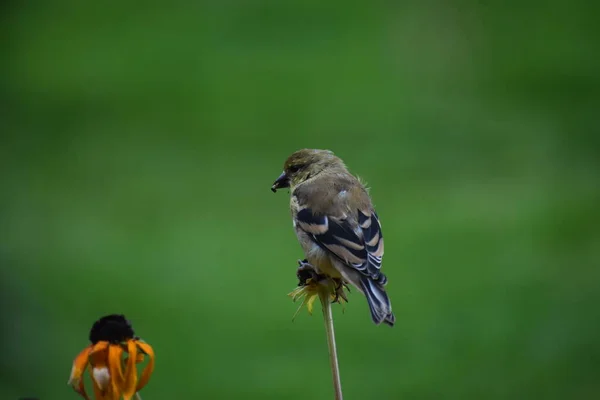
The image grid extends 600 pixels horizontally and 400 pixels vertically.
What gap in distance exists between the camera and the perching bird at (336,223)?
3500 millimetres

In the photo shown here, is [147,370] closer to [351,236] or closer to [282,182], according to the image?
[351,236]

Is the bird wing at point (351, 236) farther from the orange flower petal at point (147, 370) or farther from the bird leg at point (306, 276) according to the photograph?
the orange flower petal at point (147, 370)

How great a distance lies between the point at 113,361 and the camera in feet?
6.57

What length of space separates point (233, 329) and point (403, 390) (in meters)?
1.46

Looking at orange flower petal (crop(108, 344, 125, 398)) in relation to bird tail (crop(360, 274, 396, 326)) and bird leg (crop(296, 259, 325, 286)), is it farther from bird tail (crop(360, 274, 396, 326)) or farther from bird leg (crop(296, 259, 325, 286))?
bird tail (crop(360, 274, 396, 326))

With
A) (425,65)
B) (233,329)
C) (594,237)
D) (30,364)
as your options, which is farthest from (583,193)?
(30,364)

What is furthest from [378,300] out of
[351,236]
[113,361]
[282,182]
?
[113,361]

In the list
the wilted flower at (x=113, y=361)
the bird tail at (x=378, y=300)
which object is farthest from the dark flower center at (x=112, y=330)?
the bird tail at (x=378, y=300)

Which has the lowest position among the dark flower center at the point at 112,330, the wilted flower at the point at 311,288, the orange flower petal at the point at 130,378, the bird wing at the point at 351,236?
the orange flower petal at the point at 130,378

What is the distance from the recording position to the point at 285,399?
5.96 meters

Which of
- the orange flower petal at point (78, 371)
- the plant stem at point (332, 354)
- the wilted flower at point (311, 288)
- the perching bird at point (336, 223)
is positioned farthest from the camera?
the perching bird at point (336, 223)

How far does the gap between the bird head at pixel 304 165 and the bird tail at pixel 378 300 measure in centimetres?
104

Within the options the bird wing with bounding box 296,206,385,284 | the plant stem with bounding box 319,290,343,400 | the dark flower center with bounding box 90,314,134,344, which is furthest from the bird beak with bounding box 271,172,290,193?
the dark flower center with bounding box 90,314,134,344

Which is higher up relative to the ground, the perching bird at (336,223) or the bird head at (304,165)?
the bird head at (304,165)
